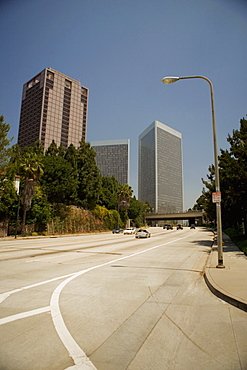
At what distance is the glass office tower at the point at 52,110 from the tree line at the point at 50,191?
7562 cm

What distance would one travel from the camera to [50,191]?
1896 inches

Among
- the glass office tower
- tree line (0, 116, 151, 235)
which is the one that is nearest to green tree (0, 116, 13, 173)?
tree line (0, 116, 151, 235)

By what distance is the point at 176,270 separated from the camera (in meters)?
11.1

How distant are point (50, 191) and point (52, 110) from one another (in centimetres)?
11259

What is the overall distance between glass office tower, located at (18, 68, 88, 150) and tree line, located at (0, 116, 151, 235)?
75.6m

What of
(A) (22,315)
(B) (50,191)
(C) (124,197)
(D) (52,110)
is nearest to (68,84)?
(D) (52,110)

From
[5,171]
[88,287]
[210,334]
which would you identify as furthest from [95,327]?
[5,171]

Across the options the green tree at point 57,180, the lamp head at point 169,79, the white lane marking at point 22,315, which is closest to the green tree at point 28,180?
the green tree at point 57,180

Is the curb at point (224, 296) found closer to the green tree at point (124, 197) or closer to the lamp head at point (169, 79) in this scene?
the lamp head at point (169, 79)

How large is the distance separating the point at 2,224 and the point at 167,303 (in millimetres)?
37199

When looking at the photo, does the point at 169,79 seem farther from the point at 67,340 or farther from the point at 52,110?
the point at 52,110

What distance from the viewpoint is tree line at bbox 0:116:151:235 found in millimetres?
38241

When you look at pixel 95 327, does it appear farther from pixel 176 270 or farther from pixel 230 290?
pixel 176 270

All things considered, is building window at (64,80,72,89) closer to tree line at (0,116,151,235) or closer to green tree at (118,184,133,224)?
tree line at (0,116,151,235)
